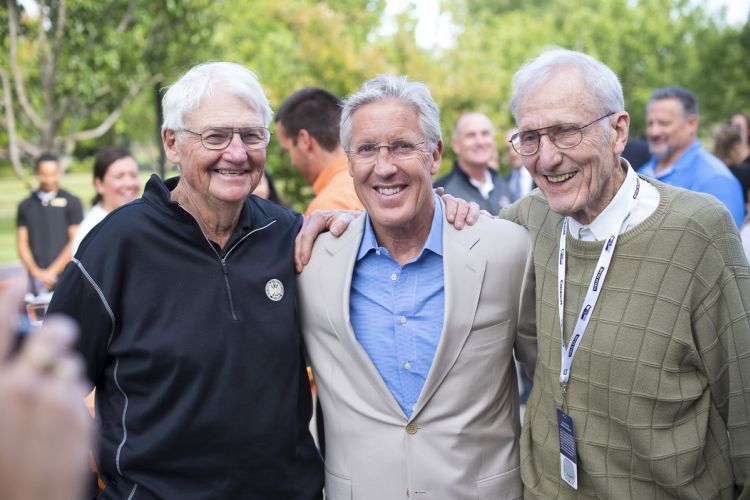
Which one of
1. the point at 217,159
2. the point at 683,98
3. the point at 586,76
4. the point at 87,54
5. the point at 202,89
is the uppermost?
the point at 87,54

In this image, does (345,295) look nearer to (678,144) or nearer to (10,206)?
(678,144)

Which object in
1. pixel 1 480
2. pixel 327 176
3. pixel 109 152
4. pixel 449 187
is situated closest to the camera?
pixel 1 480

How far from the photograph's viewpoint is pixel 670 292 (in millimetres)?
2441

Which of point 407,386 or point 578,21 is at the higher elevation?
point 578,21

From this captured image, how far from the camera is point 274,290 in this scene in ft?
9.53

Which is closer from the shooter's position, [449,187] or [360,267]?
[360,267]

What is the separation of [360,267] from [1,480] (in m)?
2.24

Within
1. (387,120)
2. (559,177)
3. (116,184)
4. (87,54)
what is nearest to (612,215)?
(559,177)

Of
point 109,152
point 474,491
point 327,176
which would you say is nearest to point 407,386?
point 474,491

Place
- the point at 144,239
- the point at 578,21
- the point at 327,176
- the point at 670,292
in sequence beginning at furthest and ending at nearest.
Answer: the point at 578,21 → the point at 327,176 → the point at 144,239 → the point at 670,292

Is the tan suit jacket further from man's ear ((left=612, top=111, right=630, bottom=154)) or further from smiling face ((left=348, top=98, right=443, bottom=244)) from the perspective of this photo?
man's ear ((left=612, top=111, right=630, bottom=154))

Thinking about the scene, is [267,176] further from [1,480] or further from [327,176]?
[1,480]

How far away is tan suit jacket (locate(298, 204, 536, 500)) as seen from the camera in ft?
9.06

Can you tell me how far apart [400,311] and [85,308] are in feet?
3.90
